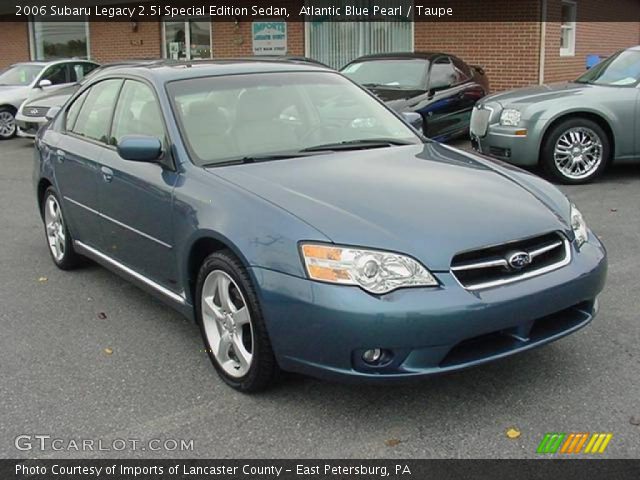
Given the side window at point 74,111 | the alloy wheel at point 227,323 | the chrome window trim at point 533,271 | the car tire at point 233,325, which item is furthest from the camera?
the side window at point 74,111

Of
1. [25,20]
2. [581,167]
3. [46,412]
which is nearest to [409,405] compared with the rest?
[46,412]

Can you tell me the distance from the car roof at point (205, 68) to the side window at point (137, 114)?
98 millimetres

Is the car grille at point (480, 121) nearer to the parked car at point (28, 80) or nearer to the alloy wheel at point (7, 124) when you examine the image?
the parked car at point (28, 80)

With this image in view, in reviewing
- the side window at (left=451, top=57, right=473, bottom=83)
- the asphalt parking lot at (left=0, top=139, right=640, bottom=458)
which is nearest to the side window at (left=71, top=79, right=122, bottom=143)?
the asphalt parking lot at (left=0, top=139, right=640, bottom=458)

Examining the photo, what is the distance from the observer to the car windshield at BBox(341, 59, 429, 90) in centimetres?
1054

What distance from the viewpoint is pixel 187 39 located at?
59.4ft

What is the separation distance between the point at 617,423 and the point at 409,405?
34.4 inches

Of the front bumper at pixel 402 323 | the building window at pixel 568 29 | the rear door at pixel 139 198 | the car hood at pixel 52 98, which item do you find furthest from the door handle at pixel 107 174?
the building window at pixel 568 29

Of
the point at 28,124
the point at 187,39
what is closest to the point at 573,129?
the point at 28,124

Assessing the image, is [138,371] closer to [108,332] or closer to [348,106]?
[108,332]

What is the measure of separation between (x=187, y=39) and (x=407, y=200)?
16.1m

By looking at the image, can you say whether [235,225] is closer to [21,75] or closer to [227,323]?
[227,323]

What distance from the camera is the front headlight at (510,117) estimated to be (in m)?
7.98

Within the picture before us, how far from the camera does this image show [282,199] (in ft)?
10.5
